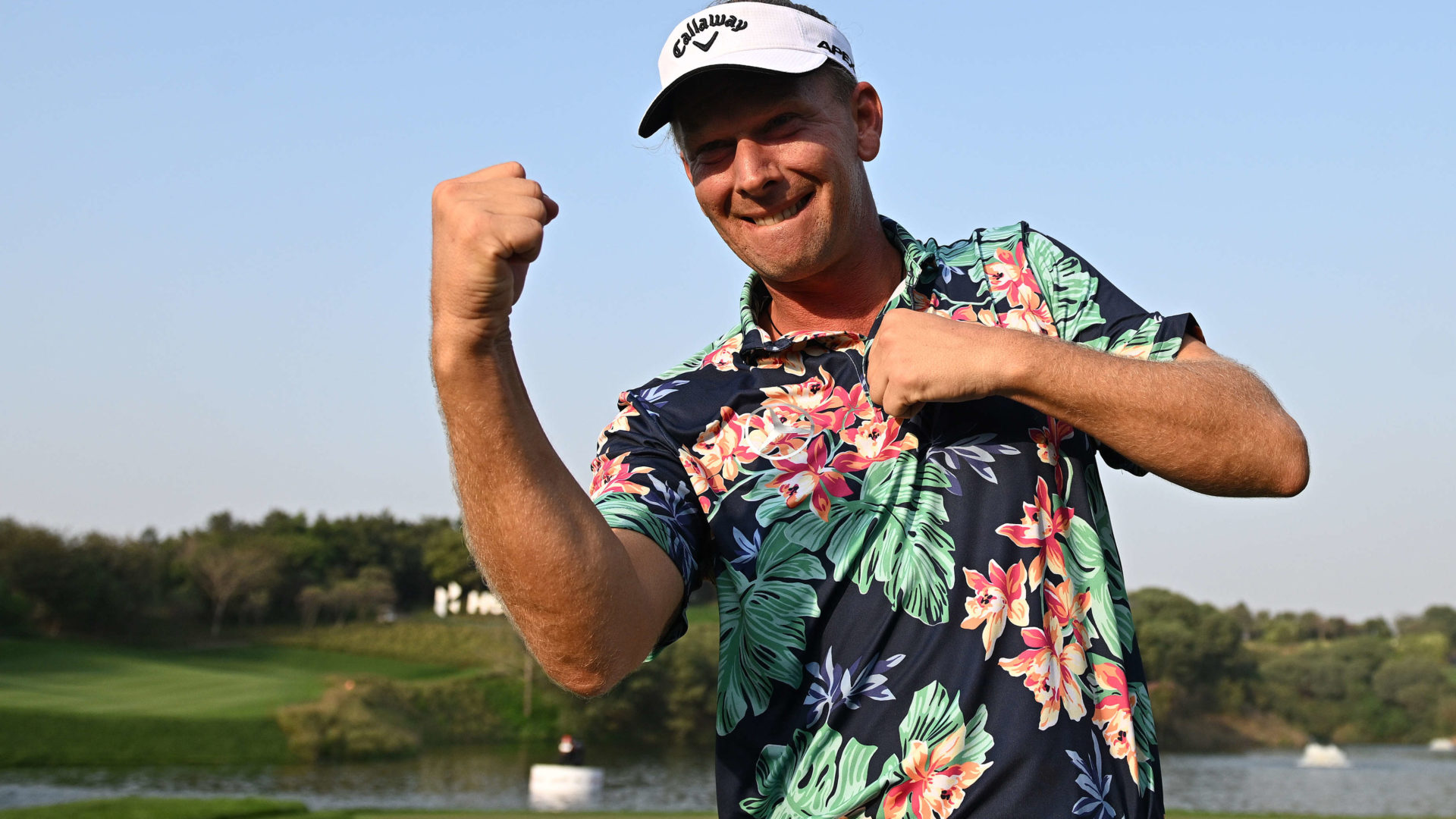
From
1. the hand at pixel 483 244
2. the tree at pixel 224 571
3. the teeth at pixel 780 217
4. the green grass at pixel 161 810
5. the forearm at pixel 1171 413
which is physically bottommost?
the green grass at pixel 161 810

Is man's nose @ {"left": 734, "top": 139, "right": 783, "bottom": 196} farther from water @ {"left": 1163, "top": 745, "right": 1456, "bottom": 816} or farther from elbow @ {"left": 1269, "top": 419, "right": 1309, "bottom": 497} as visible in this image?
water @ {"left": 1163, "top": 745, "right": 1456, "bottom": 816}

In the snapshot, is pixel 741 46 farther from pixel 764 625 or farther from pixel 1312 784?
pixel 1312 784

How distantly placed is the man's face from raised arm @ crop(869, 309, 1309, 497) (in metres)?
0.42

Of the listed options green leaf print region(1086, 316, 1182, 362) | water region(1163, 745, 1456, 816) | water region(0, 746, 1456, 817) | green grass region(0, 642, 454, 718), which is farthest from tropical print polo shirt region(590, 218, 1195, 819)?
green grass region(0, 642, 454, 718)

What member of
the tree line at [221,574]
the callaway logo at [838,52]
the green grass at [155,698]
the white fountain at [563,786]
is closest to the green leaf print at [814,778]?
the callaway logo at [838,52]

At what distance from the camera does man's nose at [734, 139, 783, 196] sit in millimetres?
2320

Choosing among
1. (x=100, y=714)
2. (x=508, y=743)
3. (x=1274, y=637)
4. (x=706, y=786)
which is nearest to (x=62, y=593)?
(x=100, y=714)

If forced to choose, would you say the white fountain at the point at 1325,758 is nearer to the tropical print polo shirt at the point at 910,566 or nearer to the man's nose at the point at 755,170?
the tropical print polo shirt at the point at 910,566

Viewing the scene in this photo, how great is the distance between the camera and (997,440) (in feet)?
7.13

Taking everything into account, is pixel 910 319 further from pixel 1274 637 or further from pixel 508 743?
pixel 1274 637

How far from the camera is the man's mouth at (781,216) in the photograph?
7.82 feet

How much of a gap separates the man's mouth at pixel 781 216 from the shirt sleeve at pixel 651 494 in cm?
41

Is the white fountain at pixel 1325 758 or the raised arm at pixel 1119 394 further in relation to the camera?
the white fountain at pixel 1325 758

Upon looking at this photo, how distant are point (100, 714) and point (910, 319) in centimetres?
5871
